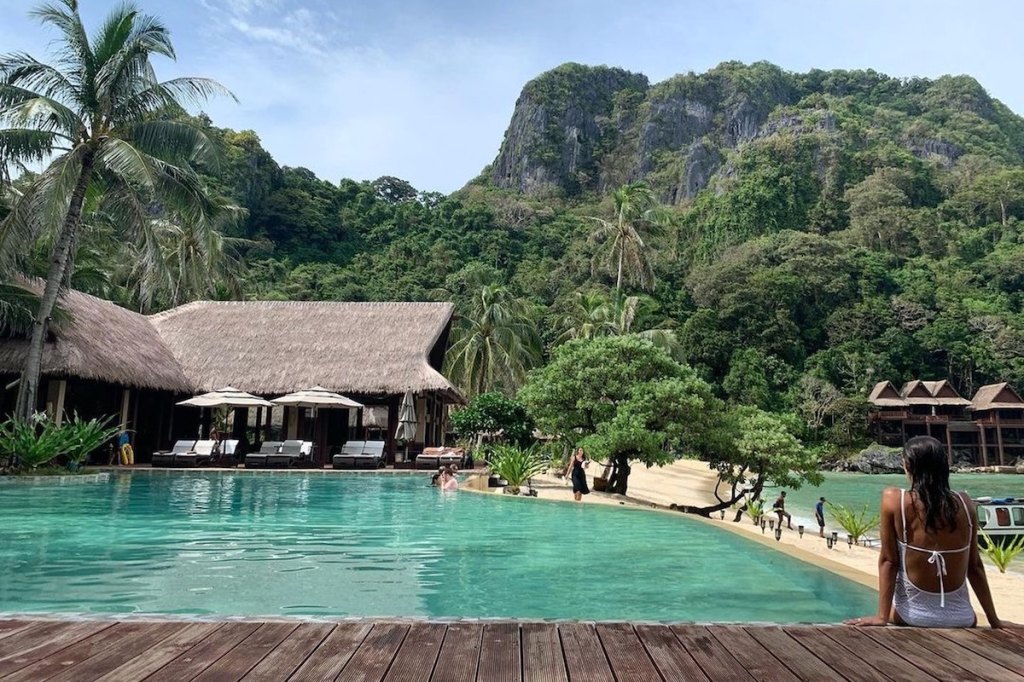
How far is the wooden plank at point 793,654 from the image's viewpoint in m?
2.13

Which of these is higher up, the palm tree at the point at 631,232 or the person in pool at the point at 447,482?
the palm tree at the point at 631,232

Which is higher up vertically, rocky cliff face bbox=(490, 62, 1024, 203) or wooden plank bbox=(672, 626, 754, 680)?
rocky cliff face bbox=(490, 62, 1024, 203)

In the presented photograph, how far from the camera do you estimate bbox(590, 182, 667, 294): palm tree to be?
26.6 metres

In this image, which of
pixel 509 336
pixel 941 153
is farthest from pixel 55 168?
pixel 941 153

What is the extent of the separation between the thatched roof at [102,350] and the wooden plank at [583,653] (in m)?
14.9

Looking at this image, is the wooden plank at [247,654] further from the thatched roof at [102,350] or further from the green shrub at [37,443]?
the thatched roof at [102,350]

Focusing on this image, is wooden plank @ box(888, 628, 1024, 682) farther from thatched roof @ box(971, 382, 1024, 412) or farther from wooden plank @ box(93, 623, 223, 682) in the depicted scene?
thatched roof @ box(971, 382, 1024, 412)

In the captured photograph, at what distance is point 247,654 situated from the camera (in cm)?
222

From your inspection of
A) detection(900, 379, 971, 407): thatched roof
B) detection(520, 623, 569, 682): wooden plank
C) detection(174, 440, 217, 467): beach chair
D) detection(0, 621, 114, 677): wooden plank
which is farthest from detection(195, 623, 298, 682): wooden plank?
detection(900, 379, 971, 407): thatched roof

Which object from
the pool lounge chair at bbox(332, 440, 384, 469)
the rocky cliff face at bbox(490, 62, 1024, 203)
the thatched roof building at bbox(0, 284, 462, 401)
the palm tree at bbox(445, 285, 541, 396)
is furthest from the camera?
the rocky cliff face at bbox(490, 62, 1024, 203)

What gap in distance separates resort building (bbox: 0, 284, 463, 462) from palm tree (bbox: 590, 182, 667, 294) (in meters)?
7.94

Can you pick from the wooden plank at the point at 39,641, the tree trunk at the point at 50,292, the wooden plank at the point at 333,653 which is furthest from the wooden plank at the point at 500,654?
the tree trunk at the point at 50,292

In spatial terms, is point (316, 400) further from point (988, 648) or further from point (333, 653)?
point (988, 648)

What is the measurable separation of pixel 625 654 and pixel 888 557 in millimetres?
1154
